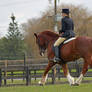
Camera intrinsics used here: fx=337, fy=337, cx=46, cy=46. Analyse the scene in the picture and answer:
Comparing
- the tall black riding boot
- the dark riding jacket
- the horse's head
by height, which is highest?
the dark riding jacket

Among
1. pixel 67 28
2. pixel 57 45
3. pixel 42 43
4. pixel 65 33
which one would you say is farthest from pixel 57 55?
pixel 42 43

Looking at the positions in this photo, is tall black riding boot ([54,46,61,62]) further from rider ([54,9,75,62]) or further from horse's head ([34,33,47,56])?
horse's head ([34,33,47,56])

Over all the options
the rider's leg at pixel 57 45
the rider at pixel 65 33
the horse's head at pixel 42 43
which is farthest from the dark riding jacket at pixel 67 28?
the horse's head at pixel 42 43

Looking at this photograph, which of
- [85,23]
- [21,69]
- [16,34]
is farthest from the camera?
[16,34]

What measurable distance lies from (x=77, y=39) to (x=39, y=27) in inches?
1507

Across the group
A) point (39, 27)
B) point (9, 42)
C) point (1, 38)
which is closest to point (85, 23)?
point (39, 27)

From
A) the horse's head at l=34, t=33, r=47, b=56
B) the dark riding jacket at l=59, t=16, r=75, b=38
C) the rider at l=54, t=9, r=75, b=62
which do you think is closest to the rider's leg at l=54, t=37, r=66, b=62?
the rider at l=54, t=9, r=75, b=62

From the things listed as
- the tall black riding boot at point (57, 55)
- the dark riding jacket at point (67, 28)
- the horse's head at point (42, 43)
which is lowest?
the tall black riding boot at point (57, 55)

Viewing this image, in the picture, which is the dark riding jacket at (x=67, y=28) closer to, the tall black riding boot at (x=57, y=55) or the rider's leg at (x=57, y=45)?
the rider's leg at (x=57, y=45)

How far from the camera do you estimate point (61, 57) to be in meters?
12.6

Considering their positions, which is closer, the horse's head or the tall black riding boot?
the tall black riding boot

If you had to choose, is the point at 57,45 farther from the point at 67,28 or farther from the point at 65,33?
the point at 67,28

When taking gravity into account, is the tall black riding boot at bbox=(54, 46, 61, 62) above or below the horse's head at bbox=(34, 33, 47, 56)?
below

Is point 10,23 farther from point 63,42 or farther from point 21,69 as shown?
point 63,42
